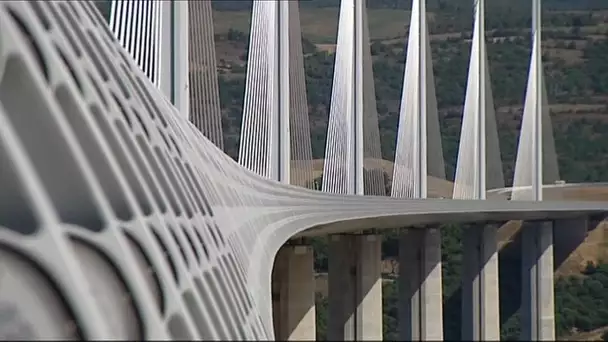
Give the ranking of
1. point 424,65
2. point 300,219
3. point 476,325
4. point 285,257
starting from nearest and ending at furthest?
1. point 300,219
2. point 285,257
3. point 424,65
4. point 476,325

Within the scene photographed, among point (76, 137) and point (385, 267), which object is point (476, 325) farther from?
point (76, 137)

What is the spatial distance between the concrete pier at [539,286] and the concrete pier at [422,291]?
517 cm

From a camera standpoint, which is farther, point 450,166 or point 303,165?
point 450,166

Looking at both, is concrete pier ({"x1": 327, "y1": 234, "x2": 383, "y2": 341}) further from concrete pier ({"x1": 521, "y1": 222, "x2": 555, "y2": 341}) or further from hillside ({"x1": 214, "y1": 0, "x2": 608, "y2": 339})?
concrete pier ({"x1": 521, "y1": 222, "x2": 555, "y2": 341})

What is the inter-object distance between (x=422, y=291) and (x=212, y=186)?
21.2 metres

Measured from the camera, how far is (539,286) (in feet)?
102

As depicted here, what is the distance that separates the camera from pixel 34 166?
2.53m

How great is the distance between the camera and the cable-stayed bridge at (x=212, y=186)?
2.40 m

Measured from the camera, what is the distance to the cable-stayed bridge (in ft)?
7.87

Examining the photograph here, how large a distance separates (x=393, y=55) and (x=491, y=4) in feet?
23.5

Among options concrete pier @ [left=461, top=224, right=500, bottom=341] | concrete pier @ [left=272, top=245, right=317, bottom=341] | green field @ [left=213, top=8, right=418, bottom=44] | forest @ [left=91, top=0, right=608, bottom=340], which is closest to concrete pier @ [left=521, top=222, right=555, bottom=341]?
forest @ [left=91, top=0, right=608, bottom=340]

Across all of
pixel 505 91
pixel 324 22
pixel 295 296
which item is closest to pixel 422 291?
pixel 295 296

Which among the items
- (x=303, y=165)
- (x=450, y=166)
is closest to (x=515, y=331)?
(x=450, y=166)

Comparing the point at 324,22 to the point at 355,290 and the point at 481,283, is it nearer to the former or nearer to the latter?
the point at 481,283
